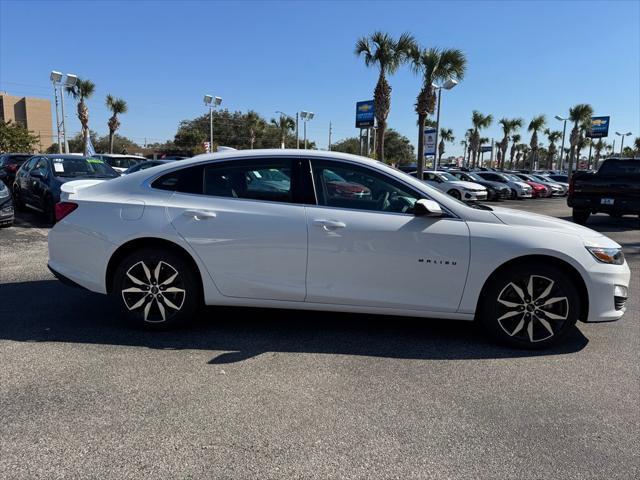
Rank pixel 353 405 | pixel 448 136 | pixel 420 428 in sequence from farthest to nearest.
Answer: pixel 448 136 < pixel 353 405 < pixel 420 428

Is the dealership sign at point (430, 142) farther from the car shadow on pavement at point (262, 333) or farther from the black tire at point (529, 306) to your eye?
the black tire at point (529, 306)

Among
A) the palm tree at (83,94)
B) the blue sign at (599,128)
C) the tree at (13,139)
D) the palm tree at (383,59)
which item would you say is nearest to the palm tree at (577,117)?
the blue sign at (599,128)

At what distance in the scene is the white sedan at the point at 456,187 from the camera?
2108 centimetres

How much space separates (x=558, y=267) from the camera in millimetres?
3926

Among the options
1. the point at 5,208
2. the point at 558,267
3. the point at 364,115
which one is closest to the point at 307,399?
the point at 558,267

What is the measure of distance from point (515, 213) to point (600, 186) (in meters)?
10.2

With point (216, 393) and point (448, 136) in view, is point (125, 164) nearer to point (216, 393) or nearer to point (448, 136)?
point (216, 393)

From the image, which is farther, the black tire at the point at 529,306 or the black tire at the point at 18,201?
the black tire at the point at 18,201

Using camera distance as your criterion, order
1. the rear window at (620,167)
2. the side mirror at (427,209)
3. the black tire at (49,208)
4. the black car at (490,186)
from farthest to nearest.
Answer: the black car at (490,186) → the rear window at (620,167) → the black tire at (49,208) → the side mirror at (427,209)

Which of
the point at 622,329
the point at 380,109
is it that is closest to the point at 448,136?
the point at 380,109

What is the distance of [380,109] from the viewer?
26312 mm

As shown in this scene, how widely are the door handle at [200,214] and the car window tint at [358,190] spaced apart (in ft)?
3.04

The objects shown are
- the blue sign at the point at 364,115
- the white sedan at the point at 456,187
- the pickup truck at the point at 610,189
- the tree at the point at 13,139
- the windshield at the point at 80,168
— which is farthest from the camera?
the tree at the point at 13,139

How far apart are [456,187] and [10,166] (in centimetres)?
1810
